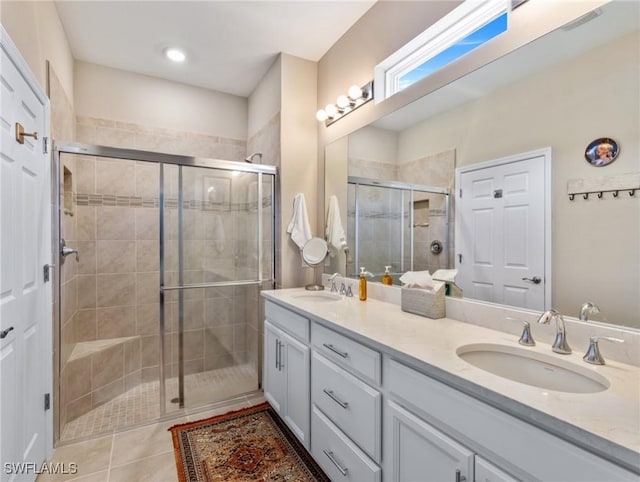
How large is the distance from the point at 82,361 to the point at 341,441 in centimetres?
212

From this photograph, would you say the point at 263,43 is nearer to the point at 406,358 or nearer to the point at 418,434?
the point at 406,358

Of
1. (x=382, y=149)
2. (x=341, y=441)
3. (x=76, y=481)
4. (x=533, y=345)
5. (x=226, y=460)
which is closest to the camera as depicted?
(x=533, y=345)

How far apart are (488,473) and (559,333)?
547 millimetres

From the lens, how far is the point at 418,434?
3.40 ft

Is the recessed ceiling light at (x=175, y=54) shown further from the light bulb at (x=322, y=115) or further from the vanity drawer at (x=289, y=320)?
the vanity drawer at (x=289, y=320)

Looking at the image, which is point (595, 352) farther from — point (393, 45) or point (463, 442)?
point (393, 45)

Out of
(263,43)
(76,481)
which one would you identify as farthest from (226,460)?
(263,43)

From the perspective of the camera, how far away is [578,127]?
3.72ft

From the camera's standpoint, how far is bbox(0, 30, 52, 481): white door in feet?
4.29

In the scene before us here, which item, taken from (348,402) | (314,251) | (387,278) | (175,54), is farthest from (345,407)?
(175,54)

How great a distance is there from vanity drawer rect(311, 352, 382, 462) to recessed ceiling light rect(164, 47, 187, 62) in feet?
8.38

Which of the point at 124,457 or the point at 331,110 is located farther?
the point at 331,110

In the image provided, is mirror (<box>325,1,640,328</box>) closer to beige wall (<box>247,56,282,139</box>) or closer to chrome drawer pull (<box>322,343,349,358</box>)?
chrome drawer pull (<box>322,343,349,358</box>)

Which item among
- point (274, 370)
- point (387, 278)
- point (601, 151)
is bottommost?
point (274, 370)
